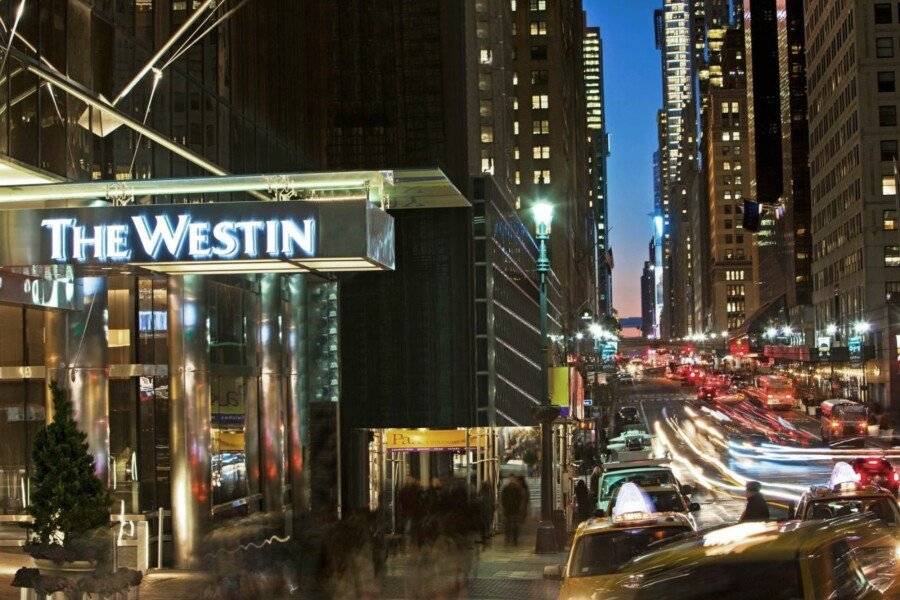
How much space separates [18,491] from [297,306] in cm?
937

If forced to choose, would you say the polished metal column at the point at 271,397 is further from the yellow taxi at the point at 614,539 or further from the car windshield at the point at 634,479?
the yellow taxi at the point at 614,539

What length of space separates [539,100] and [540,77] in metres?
2.59

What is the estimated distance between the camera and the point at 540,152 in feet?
419

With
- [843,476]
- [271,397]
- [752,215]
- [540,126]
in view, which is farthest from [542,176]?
[843,476]

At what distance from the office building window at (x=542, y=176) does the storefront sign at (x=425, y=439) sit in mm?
98661

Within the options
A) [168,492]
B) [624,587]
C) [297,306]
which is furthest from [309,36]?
[624,587]

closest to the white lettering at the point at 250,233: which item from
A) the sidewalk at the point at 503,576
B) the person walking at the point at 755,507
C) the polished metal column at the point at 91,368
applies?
the sidewalk at the point at 503,576

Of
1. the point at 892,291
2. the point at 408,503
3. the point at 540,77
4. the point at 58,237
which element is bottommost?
the point at 408,503

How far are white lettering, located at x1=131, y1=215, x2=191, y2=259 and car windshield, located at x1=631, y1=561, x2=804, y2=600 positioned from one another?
Result: 21.5 ft

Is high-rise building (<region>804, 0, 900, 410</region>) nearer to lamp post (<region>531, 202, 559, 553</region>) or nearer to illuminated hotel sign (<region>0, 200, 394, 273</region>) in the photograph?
lamp post (<region>531, 202, 559, 553</region>)

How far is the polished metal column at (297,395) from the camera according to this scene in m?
27.9

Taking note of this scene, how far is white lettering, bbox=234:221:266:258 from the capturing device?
39.3 feet

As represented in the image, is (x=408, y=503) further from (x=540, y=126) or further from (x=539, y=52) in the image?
(x=539, y=52)

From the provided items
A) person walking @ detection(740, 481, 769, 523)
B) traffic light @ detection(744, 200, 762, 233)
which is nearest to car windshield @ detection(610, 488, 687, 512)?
person walking @ detection(740, 481, 769, 523)
